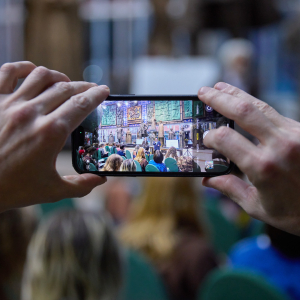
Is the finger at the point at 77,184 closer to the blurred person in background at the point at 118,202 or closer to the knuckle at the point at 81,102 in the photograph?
the knuckle at the point at 81,102

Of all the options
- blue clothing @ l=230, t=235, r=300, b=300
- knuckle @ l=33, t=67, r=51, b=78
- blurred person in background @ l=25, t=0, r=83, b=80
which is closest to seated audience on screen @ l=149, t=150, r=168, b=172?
knuckle @ l=33, t=67, r=51, b=78

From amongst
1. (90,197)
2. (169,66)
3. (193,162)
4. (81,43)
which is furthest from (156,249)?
(81,43)

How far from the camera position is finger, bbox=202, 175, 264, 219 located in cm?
67

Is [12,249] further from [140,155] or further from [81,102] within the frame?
[81,102]

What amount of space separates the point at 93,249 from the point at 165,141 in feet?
2.31

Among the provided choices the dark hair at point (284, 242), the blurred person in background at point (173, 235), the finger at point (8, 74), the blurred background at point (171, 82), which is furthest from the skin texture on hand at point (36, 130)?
the blurred person in background at point (173, 235)

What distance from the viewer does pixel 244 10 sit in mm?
6773

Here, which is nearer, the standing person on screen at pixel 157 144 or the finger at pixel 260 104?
the finger at pixel 260 104

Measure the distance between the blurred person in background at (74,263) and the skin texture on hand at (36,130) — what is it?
0.70m

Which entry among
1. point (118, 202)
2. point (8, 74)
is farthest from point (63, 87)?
point (118, 202)

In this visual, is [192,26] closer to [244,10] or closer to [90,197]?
[244,10]

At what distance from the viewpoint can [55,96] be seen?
26.3 inches

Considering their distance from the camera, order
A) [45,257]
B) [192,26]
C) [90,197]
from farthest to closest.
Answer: [192,26]
[90,197]
[45,257]

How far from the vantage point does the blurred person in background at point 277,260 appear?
140cm
